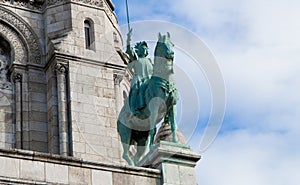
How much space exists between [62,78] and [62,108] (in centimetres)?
105

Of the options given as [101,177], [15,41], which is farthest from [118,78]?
[101,177]

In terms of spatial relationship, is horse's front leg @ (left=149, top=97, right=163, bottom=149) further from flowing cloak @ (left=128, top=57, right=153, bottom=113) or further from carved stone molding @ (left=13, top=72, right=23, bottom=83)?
carved stone molding @ (left=13, top=72, right=23, bottom=83)

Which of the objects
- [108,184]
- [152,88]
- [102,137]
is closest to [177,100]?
[152,88]

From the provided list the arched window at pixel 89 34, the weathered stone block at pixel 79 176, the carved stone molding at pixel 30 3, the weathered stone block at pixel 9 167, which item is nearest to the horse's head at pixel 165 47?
the weathered stone block at pixel 79 176

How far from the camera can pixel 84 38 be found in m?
28.8

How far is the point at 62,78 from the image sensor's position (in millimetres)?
27828

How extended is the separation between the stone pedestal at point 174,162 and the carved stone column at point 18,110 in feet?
22.3

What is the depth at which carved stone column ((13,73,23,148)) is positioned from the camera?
89.0ft

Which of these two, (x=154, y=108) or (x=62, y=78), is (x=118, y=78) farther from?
(x=154, y=108)

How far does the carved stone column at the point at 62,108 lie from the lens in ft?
86.9

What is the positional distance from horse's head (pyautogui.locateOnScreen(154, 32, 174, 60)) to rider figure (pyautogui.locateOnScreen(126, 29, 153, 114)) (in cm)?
101

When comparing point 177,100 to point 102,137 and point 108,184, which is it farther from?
point 102,137

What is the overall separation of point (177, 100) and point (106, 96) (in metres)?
6.18

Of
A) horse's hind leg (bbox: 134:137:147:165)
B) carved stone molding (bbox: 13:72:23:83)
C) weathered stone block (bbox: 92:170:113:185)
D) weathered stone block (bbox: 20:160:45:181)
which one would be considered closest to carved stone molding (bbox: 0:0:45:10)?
carved stone molding (bbox: 13:72:23:83)
